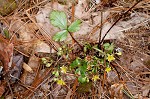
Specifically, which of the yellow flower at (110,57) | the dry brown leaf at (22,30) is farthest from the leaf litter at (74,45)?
the yellow flower at (110,57)

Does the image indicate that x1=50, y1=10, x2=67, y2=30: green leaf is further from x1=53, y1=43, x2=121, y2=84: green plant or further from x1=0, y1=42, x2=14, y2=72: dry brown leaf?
x1=0, y1=42, x2=14, y2=72: dry brown leaf

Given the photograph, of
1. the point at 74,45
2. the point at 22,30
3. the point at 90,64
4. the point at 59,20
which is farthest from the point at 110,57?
the point at 22,30

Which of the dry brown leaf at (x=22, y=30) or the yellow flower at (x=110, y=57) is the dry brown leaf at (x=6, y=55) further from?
the yellow flower at (x=110, y=57)

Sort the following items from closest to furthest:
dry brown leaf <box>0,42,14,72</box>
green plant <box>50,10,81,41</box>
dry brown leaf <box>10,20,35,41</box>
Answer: green plant <box>50,10,81,41</box> → dry brown leaf <box>0,42,14,72</box> → dry brown leaf <box>10,20,35,41</box>

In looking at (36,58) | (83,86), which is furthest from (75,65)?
(36,58)

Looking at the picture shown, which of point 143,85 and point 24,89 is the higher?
point 24,89

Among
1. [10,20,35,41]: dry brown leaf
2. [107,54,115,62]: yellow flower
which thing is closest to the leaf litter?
[10,20,35,41]: dry brown leaf

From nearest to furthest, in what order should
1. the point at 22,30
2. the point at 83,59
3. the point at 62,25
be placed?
the point at 62,25
the point at 83,59
the point at 22,30

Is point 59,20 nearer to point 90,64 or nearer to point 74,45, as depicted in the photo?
point 74,45

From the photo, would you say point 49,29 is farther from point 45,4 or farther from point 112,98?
point 112,98
